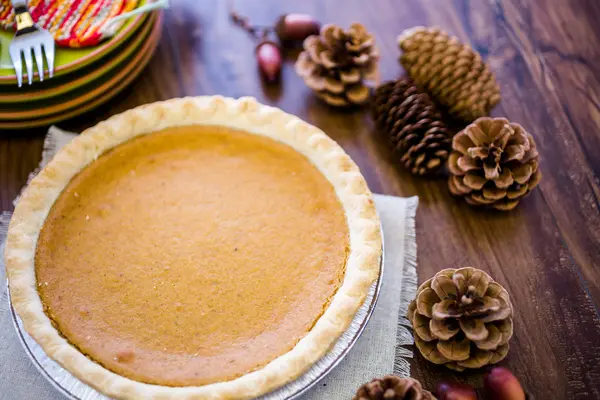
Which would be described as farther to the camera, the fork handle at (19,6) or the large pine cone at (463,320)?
the fork handle at (19,6)

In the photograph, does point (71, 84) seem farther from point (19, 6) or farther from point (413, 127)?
point (413, 127)

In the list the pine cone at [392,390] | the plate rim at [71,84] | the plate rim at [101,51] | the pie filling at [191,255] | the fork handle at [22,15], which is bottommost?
the pine cone at [392,390]

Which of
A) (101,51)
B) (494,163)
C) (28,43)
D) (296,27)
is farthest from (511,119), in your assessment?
(28,43)


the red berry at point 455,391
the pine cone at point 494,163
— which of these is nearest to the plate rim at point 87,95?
the pine cone at point 494,163

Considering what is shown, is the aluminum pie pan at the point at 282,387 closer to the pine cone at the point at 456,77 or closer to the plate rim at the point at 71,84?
the plate rim at the point at 71,84

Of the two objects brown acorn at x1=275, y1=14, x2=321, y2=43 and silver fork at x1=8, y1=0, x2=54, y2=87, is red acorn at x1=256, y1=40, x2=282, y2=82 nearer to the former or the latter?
brown acorn at x1=275, y1=14, x2=321, y2=43

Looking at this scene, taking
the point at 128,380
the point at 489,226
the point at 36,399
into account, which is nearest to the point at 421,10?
the point at 489,226

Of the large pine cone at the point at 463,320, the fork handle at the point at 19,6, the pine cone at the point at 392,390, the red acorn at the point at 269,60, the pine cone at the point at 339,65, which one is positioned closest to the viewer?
the pine cone at the point at 392,390
